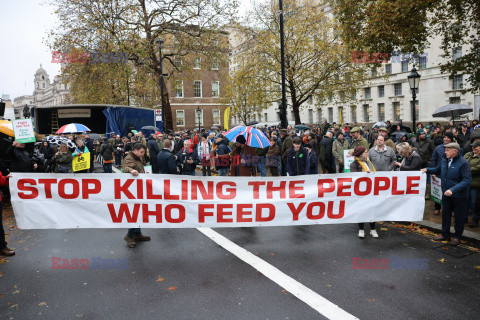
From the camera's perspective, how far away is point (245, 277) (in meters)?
5.29

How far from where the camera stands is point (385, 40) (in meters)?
16.1

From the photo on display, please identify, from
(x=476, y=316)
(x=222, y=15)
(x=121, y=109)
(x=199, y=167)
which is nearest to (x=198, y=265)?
(x=476, y=316)

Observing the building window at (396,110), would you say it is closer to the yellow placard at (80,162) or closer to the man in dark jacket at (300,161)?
the man in dark jacket at (300,161)

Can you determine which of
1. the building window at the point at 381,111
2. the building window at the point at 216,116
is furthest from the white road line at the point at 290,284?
the building window at the point at 216,116

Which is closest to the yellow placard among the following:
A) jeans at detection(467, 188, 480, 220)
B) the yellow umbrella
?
the yellow umbrella

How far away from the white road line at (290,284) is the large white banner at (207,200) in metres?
0.51

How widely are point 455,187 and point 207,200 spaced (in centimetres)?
411

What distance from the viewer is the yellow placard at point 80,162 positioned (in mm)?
10055

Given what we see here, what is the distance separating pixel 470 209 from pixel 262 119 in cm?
7032

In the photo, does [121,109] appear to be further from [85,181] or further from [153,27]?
[85,181]

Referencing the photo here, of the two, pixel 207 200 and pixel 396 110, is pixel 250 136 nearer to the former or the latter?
A: pixel 207 200

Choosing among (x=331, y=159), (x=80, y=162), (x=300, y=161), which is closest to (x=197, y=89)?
(x=331, y=159)

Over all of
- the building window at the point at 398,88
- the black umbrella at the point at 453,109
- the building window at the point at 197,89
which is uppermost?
the building window at the point at 197,89

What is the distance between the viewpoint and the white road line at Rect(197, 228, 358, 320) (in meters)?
4.27
